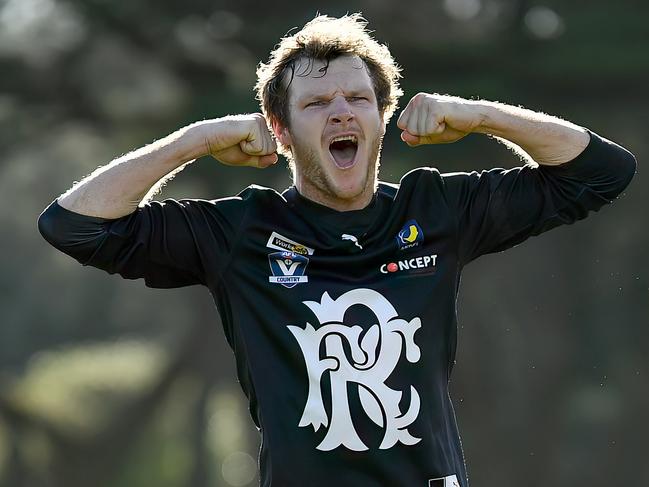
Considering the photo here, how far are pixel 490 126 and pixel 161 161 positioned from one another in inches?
38.4

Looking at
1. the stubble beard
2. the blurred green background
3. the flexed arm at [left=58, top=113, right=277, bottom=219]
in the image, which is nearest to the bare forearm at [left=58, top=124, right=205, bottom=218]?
the flexed arm at [left=58, top=113, right=277, bottom=219]

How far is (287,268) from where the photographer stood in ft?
12.3

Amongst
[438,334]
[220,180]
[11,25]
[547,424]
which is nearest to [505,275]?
[547,424]

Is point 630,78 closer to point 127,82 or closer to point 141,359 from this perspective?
point 127,82

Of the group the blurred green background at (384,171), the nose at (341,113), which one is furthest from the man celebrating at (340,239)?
the blurred green background at (384,171)

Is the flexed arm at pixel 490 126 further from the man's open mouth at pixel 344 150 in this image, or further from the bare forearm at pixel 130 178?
the bare forearm at pixel 130 178

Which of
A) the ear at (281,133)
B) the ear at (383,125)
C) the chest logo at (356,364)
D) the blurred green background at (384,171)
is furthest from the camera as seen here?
the blurred green background at (384,171)

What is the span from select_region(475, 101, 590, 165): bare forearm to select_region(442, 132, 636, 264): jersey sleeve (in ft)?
0.10

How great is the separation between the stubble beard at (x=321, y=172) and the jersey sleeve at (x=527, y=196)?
8.5 inches

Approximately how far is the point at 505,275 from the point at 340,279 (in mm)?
10263

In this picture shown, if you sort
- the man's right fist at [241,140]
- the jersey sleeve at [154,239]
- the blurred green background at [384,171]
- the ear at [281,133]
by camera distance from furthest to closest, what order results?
the blurred green background at [384,171] → the ear at [281,133] → the man's right fist at [241,140] → the jersey sleeve at [154,239]

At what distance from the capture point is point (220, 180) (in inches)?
513

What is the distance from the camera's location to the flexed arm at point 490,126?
12.7 feet

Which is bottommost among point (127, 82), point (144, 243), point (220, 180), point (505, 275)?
point (144, 243)
